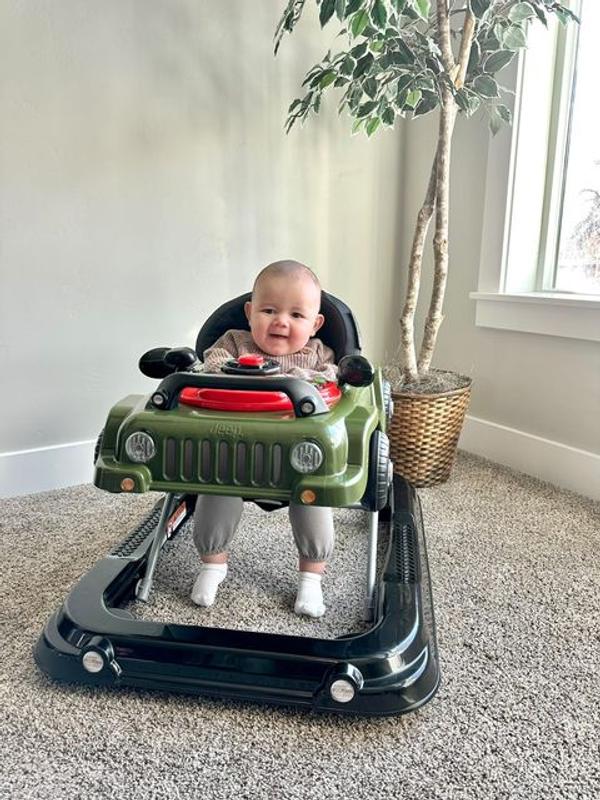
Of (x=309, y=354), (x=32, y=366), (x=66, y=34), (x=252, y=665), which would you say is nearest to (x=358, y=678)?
(x=252, y=665)

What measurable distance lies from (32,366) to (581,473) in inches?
59.1

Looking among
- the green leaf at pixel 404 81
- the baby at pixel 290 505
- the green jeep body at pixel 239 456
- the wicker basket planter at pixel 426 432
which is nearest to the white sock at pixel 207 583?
the baby at pixel 290 505

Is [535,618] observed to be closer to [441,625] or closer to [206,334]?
[441,625]

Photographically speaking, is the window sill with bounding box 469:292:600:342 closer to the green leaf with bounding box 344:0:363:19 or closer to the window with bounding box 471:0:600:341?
the window with bounding box 471:0:600:341

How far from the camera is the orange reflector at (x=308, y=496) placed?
835 mm

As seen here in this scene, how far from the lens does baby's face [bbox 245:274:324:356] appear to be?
109 centimetres

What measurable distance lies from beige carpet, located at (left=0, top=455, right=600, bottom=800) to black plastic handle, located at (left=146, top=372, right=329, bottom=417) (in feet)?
1.32

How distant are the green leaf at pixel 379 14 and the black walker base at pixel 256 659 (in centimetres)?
113

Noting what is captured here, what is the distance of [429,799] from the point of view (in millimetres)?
700

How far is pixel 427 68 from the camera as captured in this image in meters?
1.42

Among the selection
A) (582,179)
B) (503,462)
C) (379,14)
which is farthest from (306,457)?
(582,179)

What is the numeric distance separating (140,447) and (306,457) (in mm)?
245

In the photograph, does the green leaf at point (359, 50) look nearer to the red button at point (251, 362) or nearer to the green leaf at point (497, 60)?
the green leaf at point (497, 60)

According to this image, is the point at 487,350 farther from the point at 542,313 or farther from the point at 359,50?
the point at 359,50
